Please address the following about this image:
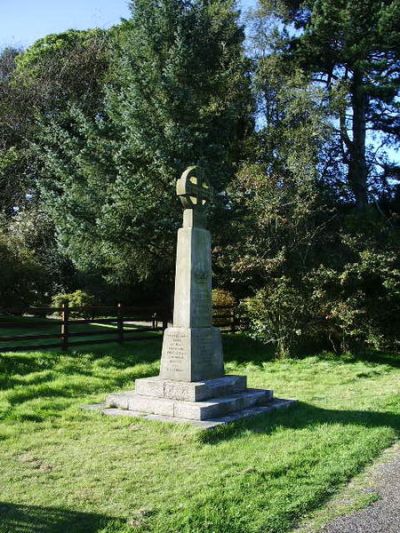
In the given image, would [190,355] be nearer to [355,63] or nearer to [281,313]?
[281,313]

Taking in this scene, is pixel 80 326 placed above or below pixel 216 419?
above

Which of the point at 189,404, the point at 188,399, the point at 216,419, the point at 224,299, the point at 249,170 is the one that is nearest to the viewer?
the point at 216,419

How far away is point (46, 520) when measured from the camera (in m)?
4.80

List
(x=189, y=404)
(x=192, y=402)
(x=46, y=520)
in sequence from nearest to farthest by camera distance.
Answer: (x=46, y=520)
(x=189, y=404)
(x=192, y=402)

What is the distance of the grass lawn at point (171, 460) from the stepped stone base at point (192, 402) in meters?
0.36

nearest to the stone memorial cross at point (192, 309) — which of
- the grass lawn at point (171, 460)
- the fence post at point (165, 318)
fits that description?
the grass lawn at point (171, 460)

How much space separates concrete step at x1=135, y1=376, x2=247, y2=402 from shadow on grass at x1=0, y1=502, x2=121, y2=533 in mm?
3795

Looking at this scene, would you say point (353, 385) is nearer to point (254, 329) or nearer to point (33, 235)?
point (254, 329)

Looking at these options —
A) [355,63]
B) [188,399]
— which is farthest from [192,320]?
[355,63]

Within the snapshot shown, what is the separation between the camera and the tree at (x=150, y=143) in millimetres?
18375

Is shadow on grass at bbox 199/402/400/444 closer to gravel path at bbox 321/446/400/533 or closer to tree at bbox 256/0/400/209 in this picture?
gravel path at bbox 321/446/400/533

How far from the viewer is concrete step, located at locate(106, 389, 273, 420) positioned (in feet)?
27.0

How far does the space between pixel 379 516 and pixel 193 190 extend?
6.24 meters

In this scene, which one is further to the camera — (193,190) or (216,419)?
(193,190)
